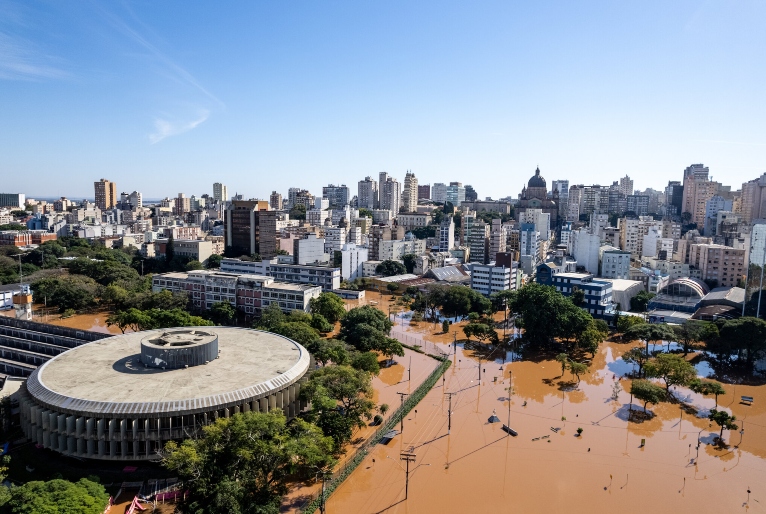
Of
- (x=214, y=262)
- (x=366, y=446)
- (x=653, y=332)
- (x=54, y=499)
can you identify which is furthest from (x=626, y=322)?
(x=214, y=262)

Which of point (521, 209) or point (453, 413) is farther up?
point (521, 209)

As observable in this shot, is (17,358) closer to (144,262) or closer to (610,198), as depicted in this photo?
(144,262)

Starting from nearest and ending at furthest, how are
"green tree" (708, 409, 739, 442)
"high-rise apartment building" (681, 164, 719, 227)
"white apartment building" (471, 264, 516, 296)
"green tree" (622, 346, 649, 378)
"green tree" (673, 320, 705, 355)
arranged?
1. "green tree" (708, 409, 739, 442)
2. "green tree" (622, 346, 649, 378)
3. "green tree" (673, 320, 705, 355)
4. "white apartment building" (471, 264, 516, 296)
5. "high-rise apartment building" (681, 164, 719, 227)

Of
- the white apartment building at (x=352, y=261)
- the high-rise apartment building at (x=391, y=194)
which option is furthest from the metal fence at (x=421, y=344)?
the high-rise apartment building at (x=391, y=194)

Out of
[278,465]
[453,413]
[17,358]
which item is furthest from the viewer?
[17,358]

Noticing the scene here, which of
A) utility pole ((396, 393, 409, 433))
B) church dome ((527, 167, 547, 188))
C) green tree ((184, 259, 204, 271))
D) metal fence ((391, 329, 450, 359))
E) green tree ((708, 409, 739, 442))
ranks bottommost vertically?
utility pole ((396, 393, 409, 433))

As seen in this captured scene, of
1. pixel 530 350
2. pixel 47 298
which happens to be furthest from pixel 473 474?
pixel 47 298

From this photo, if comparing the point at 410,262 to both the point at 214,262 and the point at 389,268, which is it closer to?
the point at 389,268

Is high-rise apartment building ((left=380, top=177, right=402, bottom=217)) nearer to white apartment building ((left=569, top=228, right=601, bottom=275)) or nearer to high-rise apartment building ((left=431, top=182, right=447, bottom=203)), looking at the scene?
high-rise apartment building ((left=431, top=182, right=447, bottom=203))

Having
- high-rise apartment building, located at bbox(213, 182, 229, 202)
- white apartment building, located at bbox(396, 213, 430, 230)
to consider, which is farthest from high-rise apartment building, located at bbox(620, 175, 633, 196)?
high-rise apartment building, located at bbox(213, 182, 229, 202)
